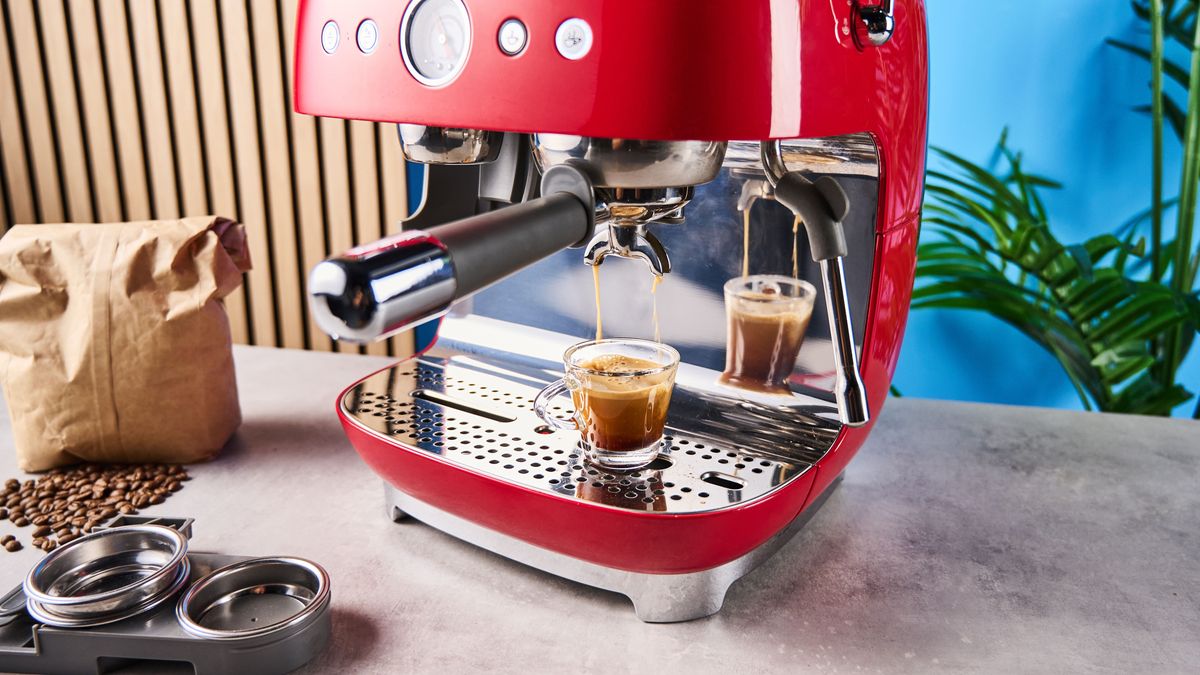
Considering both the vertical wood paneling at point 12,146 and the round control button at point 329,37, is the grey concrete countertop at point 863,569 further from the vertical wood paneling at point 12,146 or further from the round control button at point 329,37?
the vertical wood paneling at point 12,146

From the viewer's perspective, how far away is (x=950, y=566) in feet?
2.37

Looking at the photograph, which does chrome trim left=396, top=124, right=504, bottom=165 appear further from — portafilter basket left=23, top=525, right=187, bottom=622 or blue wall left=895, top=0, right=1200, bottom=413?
blue wall left=895, top=0, right=1200, bottom=413

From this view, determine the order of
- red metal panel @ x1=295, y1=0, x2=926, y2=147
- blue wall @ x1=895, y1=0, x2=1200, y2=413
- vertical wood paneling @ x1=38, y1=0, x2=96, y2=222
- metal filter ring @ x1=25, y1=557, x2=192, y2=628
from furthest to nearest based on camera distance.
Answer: vertical wood paneling @ x1=38, y1=0, x2=96, y2=222, blue wall @ x1=895, y1=0, x2=1200, y2=413, metal filter ring @ x1=25, y1=557, x2=192, y2=628, red metal panel @ x1=295, y1=0, x2=926, y2=147

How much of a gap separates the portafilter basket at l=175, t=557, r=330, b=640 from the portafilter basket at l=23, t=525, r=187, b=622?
0.02 metres

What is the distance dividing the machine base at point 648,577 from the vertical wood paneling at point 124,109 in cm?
139

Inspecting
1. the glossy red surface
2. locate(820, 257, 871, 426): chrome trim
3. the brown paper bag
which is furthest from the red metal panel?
the brown paper bag

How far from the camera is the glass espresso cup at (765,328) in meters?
0.76

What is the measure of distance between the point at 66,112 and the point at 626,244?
1.57m

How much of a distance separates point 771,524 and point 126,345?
1.96 ft

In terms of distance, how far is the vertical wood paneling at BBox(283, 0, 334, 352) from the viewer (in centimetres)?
165

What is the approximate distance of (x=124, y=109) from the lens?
68.4 inches

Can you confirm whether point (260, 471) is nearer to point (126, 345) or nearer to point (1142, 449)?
point (126, 345)

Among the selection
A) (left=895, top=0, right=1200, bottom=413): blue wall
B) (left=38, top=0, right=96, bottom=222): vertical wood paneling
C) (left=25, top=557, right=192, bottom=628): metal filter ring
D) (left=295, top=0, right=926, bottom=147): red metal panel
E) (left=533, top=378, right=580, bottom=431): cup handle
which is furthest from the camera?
(left=38, top=0, right=96, bottom=222): vertical wood paneling

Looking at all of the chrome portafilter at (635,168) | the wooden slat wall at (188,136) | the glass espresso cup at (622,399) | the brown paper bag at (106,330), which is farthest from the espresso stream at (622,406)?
the wooden slat wall at (188,136)
